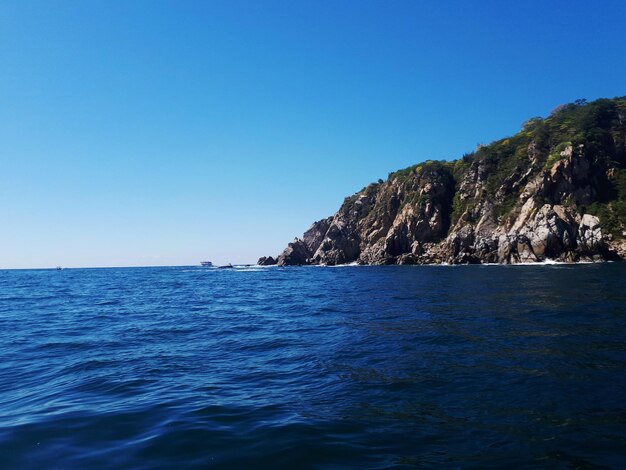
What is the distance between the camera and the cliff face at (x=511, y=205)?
8812 cm

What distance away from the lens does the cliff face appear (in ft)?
289

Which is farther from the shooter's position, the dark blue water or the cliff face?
the cliff face

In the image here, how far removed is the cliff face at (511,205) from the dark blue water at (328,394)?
7914 cm

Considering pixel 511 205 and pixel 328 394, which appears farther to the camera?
pixel 511 205

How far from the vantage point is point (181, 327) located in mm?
22391

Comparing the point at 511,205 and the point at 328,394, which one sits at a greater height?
the point at 511,205

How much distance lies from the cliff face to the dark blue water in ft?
260

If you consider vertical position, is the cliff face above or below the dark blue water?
above

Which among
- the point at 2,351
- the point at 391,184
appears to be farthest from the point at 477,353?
the point at 391,184

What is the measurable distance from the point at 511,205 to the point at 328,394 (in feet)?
379

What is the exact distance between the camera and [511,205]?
4358 inches

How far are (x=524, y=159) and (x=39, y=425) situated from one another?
441 feet

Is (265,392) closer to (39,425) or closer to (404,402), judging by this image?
(404,402)

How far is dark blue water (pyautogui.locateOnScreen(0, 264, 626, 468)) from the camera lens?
279 inches
